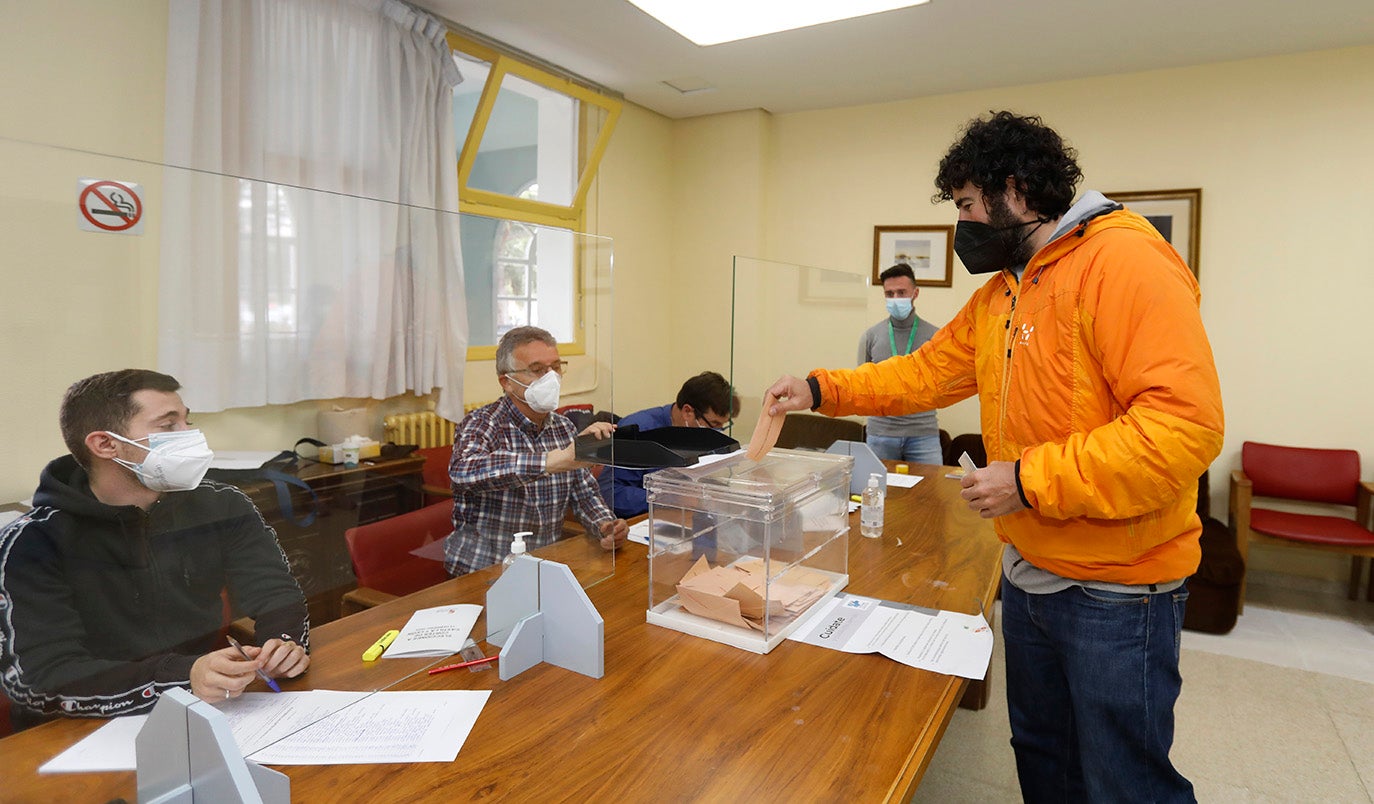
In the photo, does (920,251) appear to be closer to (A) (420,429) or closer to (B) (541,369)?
(B) (541,369)

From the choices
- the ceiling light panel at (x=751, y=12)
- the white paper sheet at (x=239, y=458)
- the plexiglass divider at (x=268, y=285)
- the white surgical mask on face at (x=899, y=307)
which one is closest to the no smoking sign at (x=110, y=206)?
the plexiglass divider at (x=268, y=285)

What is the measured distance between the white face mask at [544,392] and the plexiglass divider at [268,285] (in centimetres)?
6

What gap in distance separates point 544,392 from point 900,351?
118 inches

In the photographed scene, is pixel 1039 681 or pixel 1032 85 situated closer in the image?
pixel 1039 681

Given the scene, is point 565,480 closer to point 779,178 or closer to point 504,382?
point 504,382

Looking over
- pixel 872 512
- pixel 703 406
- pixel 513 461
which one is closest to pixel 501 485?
pixel 513 461

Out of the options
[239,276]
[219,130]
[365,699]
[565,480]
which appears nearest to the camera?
[239,276]

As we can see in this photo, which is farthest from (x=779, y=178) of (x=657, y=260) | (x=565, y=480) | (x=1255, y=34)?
(x=565, y=480)

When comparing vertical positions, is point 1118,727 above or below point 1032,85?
below

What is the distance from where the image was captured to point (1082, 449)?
1211mm

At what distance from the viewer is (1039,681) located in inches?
60.0

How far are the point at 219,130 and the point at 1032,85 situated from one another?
441 centimetres

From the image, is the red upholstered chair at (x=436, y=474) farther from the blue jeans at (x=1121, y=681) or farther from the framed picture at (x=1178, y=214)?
the framed picture at (x=1178, y=214)

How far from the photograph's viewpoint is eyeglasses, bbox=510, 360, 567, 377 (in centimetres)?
148
